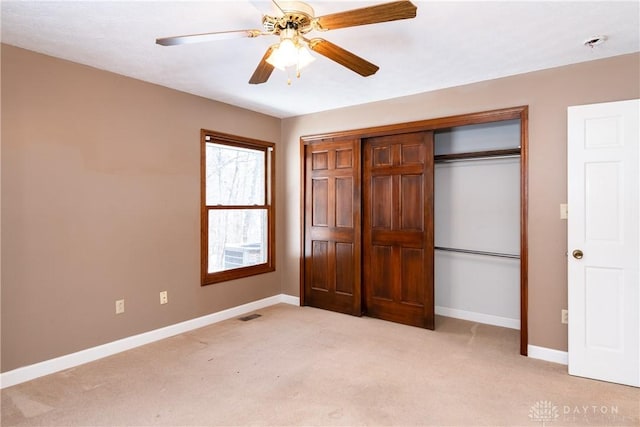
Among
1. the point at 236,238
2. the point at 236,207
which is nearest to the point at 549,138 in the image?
the point at 236,207

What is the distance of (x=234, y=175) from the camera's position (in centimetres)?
450

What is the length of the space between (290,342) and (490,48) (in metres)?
3.04

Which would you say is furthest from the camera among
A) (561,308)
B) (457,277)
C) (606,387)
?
(457,277)

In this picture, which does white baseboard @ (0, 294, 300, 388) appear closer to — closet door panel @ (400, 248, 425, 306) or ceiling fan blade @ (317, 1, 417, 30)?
closet door panel @ (400, 248, 425, 306)

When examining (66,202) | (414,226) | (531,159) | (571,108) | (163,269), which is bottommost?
(163,269)

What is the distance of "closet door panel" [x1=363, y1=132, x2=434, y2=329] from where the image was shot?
3.95 m

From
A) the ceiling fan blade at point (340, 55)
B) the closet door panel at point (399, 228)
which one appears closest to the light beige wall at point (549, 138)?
the closet door panel at point (399, 228)

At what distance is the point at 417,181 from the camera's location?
4.01m

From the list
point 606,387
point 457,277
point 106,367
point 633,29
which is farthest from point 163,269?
point 633,29

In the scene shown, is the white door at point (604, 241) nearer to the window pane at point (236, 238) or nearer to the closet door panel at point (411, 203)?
the closet door panel at point (411, 203)

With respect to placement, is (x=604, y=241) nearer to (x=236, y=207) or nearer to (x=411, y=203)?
(x=411, y=203)

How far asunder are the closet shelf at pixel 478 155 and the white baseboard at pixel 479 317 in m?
1.79

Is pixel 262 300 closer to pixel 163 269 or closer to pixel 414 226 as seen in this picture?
pixel 163 269

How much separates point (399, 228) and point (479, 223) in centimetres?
96
